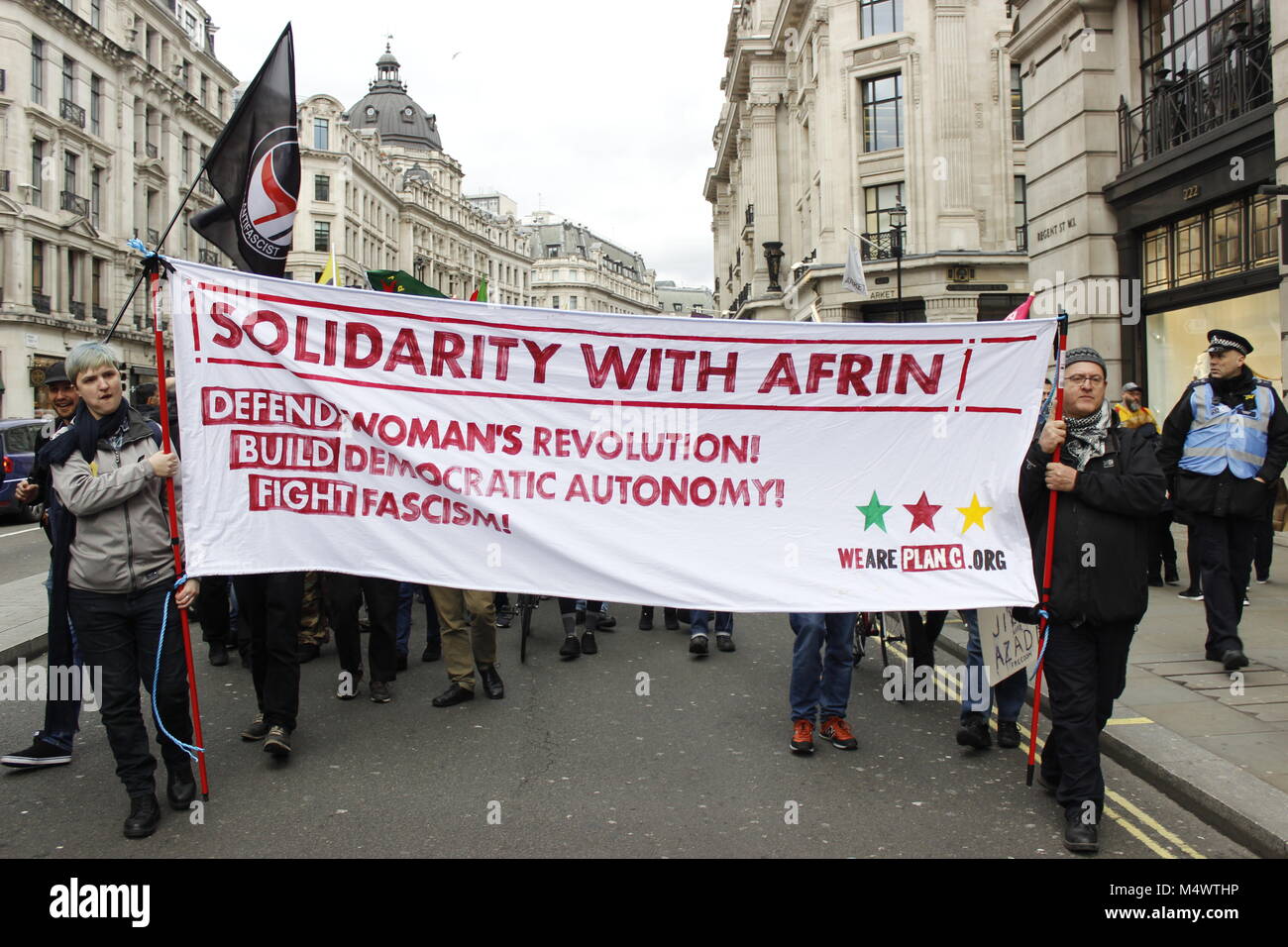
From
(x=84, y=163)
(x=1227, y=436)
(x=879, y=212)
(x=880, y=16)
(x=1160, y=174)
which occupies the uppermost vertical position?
(x=880, y=16)

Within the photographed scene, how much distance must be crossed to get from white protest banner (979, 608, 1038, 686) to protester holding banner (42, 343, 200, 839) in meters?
3.98

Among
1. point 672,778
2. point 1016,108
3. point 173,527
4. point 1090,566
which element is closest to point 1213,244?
point 1090,566

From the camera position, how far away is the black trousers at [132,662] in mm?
4316

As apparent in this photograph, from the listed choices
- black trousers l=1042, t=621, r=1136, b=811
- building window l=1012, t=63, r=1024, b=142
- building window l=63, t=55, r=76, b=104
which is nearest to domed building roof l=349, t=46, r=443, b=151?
building window l=63, t=55, r=76, b=104

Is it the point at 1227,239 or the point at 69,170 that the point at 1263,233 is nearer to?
the point at 1227,239

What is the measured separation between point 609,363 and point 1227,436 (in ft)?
15.6

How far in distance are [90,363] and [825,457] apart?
11.4ft

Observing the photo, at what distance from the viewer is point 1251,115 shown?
466 inches

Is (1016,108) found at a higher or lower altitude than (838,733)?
higher

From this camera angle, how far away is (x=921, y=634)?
6.52 m

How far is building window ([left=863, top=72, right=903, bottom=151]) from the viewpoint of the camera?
32062 millimetres

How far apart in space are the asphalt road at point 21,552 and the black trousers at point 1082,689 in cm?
1141

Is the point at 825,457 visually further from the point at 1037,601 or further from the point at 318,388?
the point at 318,388
